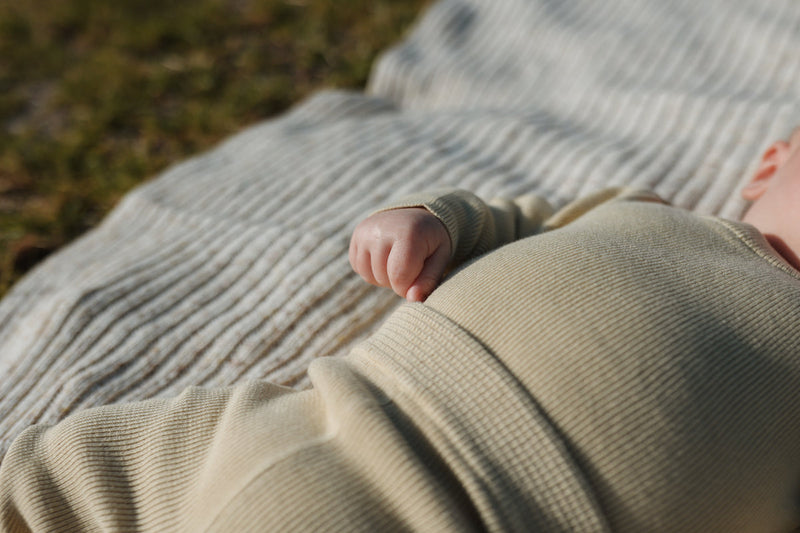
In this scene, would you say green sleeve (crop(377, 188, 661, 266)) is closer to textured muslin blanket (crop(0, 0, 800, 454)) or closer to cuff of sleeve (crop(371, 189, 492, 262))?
cuff of sleeve (crop(371, 189, 492, 262))

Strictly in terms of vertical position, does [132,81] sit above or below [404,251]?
below

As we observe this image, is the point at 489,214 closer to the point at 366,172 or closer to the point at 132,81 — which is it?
the point at 366,172

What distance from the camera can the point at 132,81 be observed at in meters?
2.44

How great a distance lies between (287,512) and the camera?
2.60 feet

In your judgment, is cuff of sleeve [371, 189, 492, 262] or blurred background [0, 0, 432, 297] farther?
blurred background [0, 0, 432, 297]

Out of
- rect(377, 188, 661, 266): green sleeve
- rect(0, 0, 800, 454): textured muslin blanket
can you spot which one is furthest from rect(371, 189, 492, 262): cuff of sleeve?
rect(0, 0, 800, 454): textured muslin blanket

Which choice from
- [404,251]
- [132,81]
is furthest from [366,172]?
[132,81]

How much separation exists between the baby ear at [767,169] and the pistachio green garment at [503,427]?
308mm

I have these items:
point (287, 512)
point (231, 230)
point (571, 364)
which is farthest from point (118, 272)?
point (571, 364)

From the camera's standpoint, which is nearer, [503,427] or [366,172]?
[503,427]

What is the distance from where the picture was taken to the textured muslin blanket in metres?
1.28

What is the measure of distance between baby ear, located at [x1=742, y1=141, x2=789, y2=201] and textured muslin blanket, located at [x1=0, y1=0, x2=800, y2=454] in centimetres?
13

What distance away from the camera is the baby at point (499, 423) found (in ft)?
2.63

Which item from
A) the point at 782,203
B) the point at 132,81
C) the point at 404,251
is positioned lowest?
the point at 132,81
